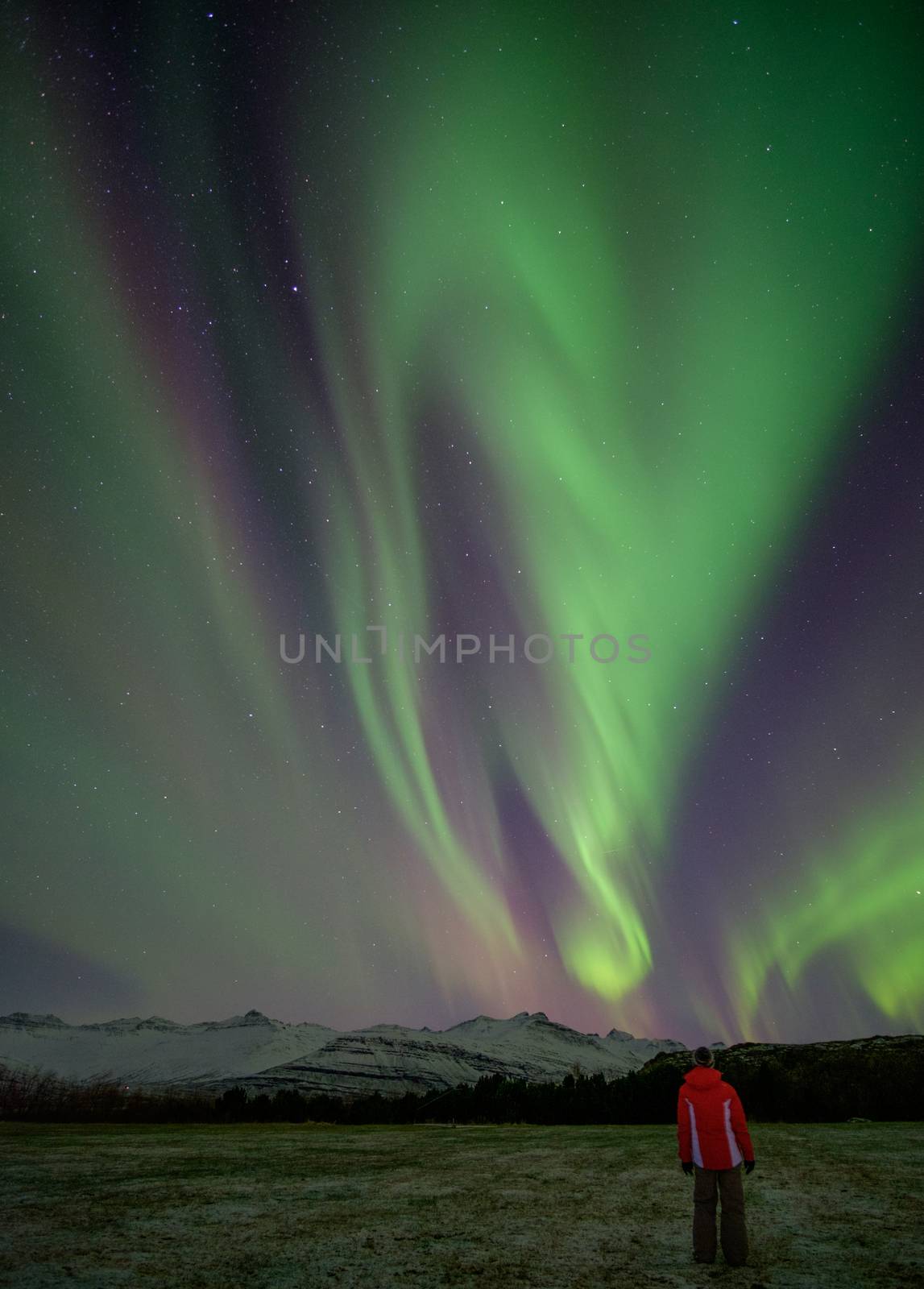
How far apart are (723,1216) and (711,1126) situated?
96 centimetres

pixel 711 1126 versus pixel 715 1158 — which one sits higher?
pixel 711 1126

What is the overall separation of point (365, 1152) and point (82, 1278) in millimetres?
14732

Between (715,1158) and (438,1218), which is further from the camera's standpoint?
(438,1218)

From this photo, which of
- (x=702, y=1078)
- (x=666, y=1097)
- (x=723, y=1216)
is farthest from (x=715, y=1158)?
(x=666, y=1097)

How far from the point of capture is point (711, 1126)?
29.0 feet

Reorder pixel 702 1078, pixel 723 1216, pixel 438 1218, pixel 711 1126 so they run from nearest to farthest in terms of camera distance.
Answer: pixel 723 1216 < pixel 711 1126 < pixel 702 1078 < pixel 438 1218

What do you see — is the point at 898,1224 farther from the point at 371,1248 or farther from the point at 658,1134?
the point at 658,1134

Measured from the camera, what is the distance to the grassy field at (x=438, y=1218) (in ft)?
27.0

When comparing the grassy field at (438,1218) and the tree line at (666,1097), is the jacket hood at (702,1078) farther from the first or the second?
the tree line at (666,1097)

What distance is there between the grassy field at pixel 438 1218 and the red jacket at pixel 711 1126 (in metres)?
1.00

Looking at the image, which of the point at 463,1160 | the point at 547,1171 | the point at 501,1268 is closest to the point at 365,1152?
the point at 463,1160

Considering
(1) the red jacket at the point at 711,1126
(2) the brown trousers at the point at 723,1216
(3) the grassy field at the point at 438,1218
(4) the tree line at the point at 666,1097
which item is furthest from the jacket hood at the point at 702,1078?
(4) the tree line at the point at 666,1097

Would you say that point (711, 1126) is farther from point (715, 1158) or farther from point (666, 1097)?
point (666, 1097)

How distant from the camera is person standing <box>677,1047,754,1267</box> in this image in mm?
8508
